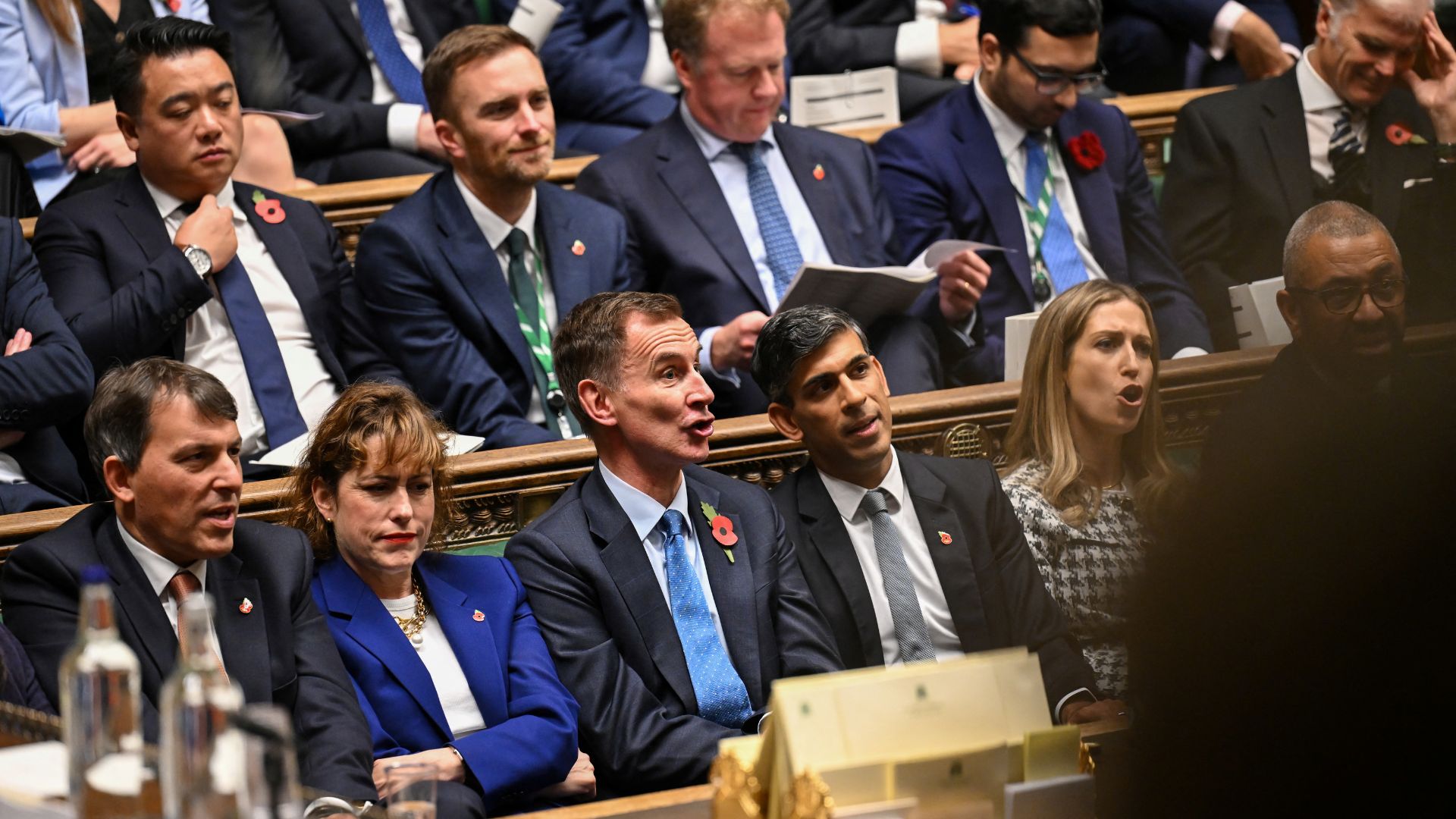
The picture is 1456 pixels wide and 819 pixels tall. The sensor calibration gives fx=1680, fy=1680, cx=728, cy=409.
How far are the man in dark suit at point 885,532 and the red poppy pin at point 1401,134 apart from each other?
5.41 ft

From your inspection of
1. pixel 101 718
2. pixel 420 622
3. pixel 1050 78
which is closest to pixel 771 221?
pixel 1050 78

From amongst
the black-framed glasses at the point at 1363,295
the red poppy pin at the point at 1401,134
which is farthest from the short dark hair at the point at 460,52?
the red poppy pin at the point at 1401,134

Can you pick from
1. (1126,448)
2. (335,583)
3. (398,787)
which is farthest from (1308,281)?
(398,787)

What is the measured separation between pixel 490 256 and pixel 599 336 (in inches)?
24.8

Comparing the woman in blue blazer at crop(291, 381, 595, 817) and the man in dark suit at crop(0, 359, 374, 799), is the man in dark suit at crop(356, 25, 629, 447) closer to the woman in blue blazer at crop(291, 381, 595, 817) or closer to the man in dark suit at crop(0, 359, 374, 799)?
the woman in blue blazer at crop(291, 381, 595, 817)

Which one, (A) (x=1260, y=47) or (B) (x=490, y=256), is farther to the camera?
(A) (x=1260, y=47)

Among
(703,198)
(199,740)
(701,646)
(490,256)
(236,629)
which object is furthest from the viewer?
(703,198)

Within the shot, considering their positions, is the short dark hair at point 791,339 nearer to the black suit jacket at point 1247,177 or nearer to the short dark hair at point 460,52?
the short dark hair at point 460,52

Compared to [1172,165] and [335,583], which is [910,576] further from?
[1172,165]

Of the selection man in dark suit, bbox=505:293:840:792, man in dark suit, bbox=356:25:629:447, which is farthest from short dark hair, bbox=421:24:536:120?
man in dark suit, bbox=505:293:840:792

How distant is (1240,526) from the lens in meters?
0.77

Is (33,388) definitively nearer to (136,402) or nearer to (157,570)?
(136,402)

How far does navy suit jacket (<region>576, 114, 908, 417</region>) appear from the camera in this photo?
3.62 m

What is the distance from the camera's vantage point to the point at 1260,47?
455 cm
